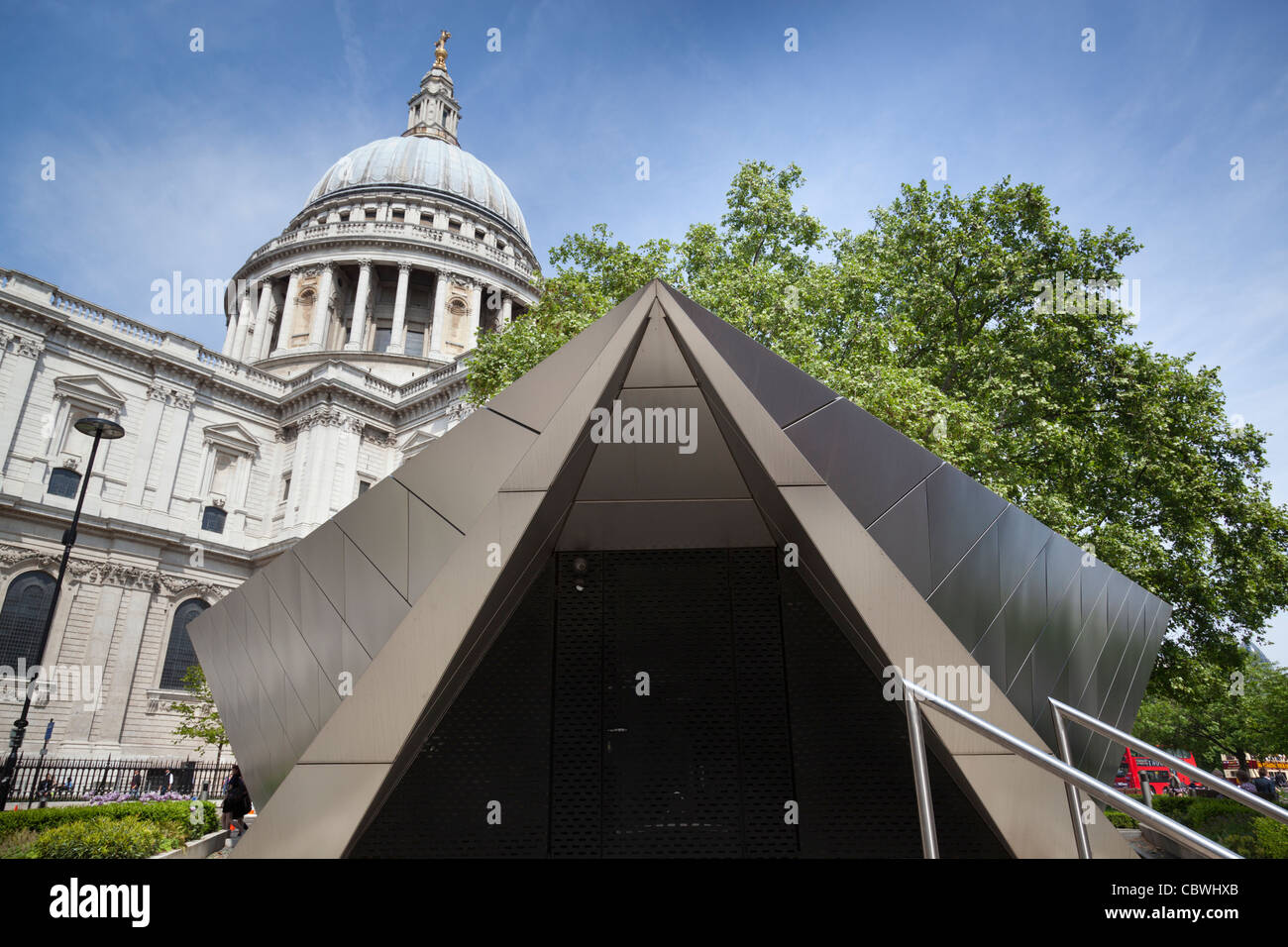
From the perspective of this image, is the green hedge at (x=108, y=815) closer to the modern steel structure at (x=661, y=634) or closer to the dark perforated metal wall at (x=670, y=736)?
the modern steel structure at (x=661, y=634)

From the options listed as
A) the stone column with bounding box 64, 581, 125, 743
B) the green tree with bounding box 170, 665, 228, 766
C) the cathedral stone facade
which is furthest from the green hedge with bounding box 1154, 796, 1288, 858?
the stone column with bounding box 64, 581, 125, 743

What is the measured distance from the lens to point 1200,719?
50.6 m

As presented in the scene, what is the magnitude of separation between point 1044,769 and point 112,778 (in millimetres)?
37126

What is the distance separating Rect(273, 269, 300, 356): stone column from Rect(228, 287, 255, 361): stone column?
11.6 ft

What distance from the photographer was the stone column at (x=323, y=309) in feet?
180

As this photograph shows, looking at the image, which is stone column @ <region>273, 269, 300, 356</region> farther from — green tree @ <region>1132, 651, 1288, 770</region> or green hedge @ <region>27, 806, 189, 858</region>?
green tree @ <region>1132, 651, 1288, 770</region>

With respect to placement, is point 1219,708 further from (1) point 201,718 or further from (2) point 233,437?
(2) point 233,437

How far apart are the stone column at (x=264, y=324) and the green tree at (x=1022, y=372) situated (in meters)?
41.6

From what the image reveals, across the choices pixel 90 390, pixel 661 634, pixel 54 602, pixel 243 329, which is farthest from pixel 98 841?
pixel 243 329

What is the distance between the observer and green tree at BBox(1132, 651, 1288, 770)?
20703mm

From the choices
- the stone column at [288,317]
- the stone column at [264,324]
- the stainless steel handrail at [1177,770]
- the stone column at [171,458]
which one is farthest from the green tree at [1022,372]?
the stone column at [264,324]
